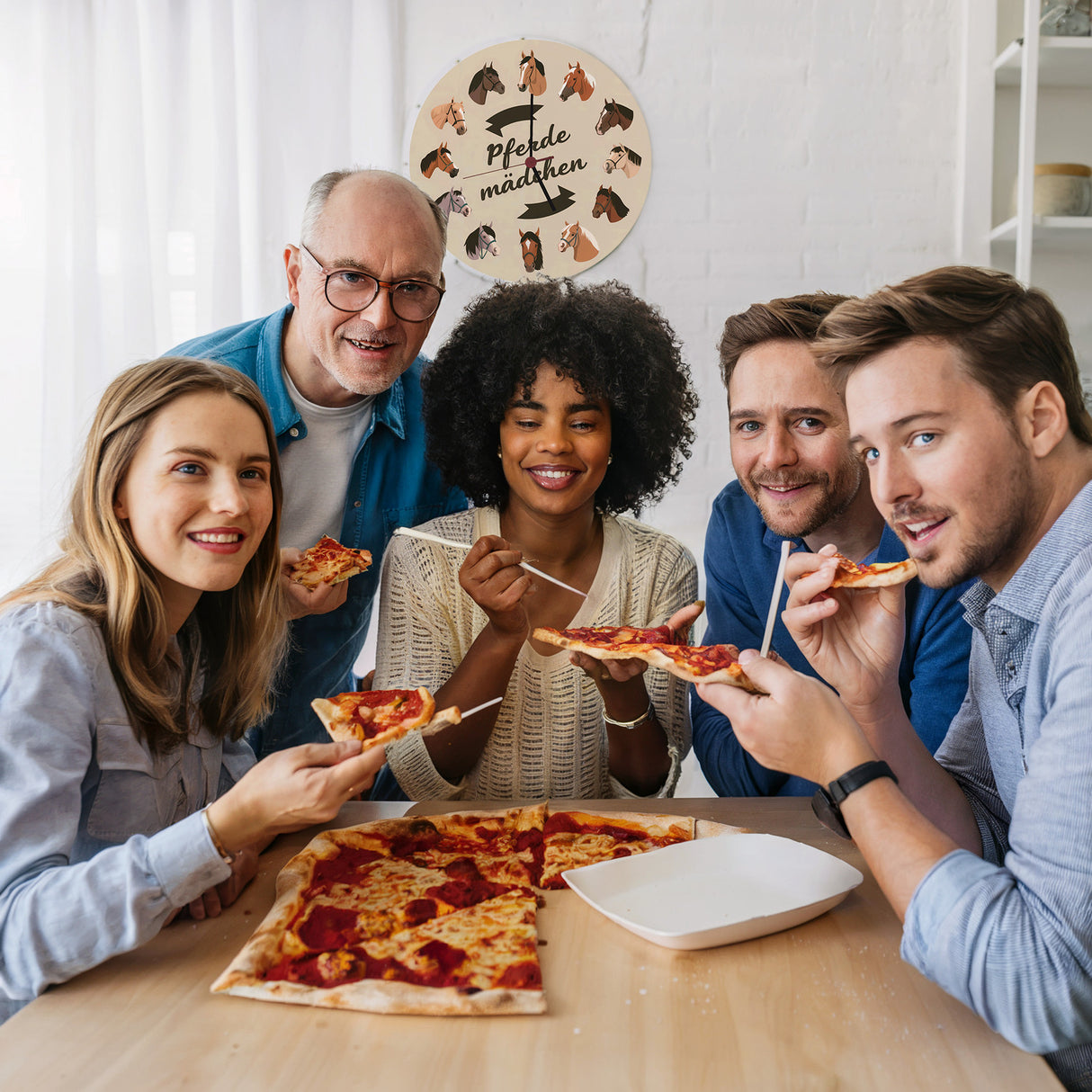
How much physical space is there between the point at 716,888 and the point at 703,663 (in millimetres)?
438

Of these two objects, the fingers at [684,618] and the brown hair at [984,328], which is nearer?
the brown hair at [984,328]

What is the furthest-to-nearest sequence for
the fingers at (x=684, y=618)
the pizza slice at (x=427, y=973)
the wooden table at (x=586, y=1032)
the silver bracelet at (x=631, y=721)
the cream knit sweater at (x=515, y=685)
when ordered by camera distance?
the cream knit sweater at (x=515, y=685), the silver bracelet at (x=631, y=721), the fingers at (x=684, y=618), the pizza slice at (x=427, y=973), the wooden table at (x=586, y=1032)

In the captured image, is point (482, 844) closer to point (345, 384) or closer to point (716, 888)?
point (716, 888)

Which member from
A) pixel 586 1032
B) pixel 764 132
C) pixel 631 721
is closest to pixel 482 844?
pixel 631 721

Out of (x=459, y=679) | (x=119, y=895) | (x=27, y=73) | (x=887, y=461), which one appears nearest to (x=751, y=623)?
(x=459, y=679)

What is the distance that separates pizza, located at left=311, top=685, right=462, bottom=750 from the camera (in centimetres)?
177

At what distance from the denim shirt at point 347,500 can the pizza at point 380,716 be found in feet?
3.01

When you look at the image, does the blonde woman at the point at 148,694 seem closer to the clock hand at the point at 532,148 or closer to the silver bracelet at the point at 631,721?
the silver bracelet at the point at 631,721

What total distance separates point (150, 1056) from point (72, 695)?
0.62 meters

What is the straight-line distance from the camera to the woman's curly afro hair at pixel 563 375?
9.00 ft

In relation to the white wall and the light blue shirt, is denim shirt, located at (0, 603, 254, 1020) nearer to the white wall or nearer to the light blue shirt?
the light blue shirt

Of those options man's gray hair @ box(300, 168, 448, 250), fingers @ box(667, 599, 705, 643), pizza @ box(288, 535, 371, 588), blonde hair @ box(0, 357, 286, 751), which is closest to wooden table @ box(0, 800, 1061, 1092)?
blonde hair @ box(0, 357, 286, 751)

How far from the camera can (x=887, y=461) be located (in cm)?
168

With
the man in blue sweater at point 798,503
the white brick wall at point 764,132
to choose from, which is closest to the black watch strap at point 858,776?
the man in blue sweater at point 798,503
